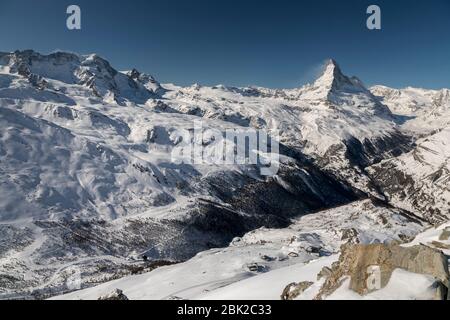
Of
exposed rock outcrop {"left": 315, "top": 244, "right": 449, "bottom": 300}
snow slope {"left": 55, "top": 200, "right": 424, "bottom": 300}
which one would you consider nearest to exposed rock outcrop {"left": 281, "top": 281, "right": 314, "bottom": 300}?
snow slope {"left": 55, "top": 200, "right": 424, "bottom": 300}

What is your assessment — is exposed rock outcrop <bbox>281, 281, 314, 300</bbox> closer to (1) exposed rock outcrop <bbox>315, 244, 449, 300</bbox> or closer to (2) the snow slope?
(2) the snow slope

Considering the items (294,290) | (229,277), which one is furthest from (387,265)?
(229,277)

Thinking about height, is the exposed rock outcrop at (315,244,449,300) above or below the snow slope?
above

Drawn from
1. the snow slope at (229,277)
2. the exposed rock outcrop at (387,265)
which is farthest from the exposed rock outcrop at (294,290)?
the exposed rock outcrop at (387,265)

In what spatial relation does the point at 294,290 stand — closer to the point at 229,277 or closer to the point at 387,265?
the point at 387,265

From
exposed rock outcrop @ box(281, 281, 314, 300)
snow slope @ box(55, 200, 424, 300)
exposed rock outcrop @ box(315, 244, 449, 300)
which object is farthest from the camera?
snow slope @ box(55, 200, 424, 300)

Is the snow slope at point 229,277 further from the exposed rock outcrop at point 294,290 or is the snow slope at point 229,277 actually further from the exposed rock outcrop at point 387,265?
the exposed rock outcrop at point 387,265

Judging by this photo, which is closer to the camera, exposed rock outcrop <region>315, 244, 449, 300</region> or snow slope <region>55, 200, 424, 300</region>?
exposed rock outcrop <region>315, 244, 449, 300</region>

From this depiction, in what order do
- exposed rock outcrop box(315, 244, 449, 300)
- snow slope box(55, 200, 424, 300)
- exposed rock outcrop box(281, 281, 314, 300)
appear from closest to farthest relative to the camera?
exposed rock outcrop box(315, 244, 449, 300)
exposed rock outcrop box(281, 281, 314, 300)
snow slope box(55, 200, 424, 300)
